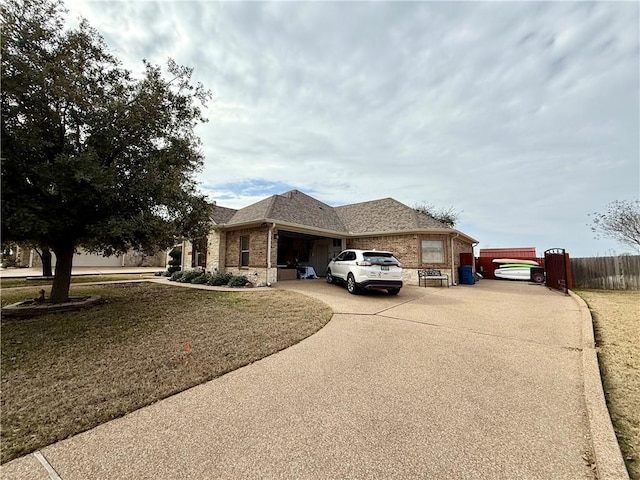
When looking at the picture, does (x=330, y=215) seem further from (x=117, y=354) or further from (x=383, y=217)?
(x=117, y=354)

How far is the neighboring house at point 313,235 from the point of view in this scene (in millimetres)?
13273

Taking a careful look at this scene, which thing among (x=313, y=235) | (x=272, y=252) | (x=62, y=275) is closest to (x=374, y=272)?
(x=272, y=252)

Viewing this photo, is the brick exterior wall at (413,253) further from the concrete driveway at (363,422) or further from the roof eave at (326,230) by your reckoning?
the concrete driveway at (363,422)

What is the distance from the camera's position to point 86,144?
6.96 m

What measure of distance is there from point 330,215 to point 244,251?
258 inches

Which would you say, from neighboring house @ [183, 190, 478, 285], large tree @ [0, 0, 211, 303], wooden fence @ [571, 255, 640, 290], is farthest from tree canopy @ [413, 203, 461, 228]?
A: large tree @ [0, 0, 211, 303]

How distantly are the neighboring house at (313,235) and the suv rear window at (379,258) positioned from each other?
178 inches

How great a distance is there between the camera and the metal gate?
12285mm

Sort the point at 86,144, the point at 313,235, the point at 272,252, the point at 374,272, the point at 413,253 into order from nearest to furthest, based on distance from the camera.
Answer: the point at 86,144, the point at 374,272, the point at 272,252, the point at 413,253, the point at 313,235

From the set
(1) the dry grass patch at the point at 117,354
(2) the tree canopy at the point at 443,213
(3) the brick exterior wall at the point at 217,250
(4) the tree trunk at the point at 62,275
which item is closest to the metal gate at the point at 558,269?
(2) the tree canopy at the point at 443,213

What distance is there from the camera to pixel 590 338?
524 cm

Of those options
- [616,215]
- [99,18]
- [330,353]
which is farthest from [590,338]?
[616,215]

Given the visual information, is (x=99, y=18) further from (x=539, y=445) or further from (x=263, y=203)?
(x=539, y=445)

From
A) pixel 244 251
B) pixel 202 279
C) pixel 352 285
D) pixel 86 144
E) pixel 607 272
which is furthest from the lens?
pixel 607 272
